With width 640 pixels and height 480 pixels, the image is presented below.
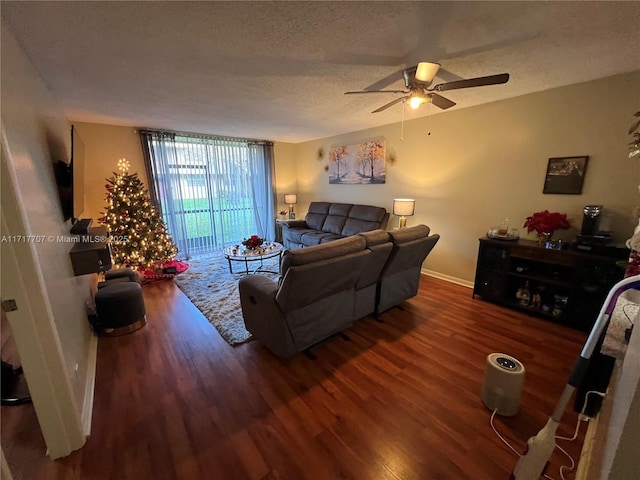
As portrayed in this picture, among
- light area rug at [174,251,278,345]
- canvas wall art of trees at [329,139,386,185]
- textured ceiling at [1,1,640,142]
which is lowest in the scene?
light area rug at [174,251,278,345]

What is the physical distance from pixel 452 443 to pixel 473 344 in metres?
1.12

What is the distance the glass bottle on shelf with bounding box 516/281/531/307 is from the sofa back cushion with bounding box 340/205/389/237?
2110 mm

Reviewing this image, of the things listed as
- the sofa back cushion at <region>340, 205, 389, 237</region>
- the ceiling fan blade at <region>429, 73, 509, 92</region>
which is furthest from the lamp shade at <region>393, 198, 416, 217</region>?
the ceiling fan blade at <region>429, 73, 509, 92</region>

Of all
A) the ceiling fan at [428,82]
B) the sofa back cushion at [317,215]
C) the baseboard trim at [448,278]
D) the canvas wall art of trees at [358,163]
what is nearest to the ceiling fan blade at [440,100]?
the ceiling fan at [428,82]

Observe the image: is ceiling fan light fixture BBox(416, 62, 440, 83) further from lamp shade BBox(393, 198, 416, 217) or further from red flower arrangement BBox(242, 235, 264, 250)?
red flower arrangement BBox(242, 235, 264, 250)

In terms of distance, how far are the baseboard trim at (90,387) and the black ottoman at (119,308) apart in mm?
175

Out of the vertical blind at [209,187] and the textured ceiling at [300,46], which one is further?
the vertical blind at [209,187]

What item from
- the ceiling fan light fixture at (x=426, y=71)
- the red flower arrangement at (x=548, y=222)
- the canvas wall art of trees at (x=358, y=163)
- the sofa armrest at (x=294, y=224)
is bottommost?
the sofa armrest at (x=294, y=224)

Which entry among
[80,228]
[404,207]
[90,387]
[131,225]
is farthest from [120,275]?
[404,207]

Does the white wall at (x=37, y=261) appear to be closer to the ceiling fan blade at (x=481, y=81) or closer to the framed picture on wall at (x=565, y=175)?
the ceiling fan blade at (x=481, y=81)

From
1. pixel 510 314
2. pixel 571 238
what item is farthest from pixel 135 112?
pixel 571 238

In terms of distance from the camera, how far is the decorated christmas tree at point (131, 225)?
359 cm

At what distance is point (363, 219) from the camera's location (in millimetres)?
4617

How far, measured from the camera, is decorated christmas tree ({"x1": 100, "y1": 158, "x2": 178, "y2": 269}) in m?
3.59
